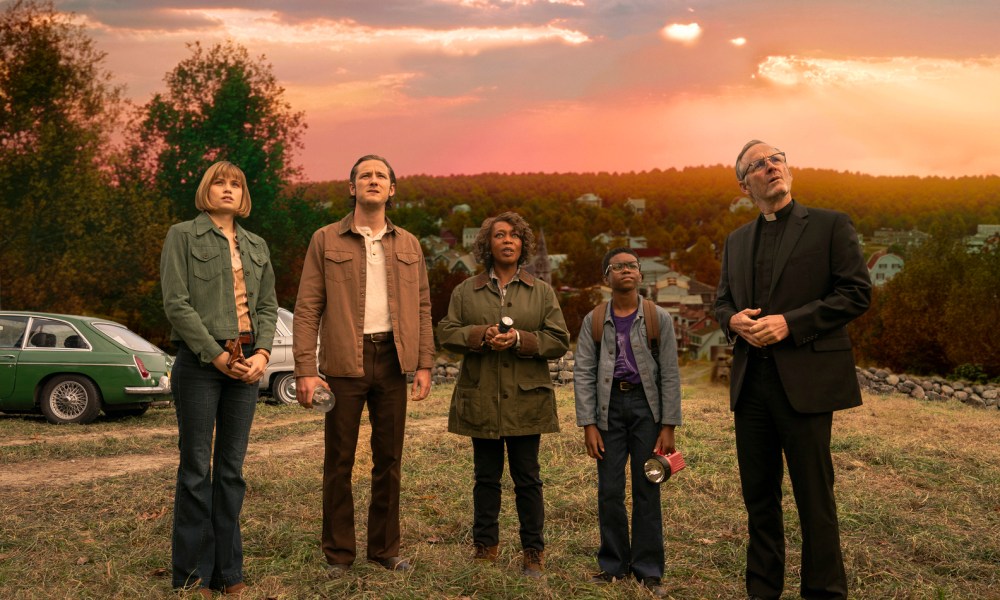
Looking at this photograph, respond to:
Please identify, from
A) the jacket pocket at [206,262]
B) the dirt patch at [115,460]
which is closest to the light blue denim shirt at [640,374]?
the jacket pocket at [206,262]

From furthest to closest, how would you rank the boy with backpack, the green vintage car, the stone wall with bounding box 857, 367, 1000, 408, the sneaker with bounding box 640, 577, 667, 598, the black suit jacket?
the stone wall with bounding box 857, 367, 1000, 408 < the green vintage car < the boy with backpack < the sneaker with bounding box 640, 577, 667, 598 < the black suit jacket

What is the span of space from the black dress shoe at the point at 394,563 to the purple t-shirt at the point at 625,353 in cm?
153

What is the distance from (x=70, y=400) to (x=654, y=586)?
9889mm

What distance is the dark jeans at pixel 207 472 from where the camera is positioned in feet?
13.9

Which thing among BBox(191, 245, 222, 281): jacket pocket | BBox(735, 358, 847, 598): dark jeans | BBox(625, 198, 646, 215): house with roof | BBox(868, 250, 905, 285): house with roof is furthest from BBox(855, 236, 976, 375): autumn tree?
BBox(625, 198, 646, 215): house with roof

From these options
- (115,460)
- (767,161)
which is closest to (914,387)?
(115,460)

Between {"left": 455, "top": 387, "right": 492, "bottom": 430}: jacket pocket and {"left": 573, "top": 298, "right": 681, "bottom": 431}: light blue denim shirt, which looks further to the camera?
{"left": 455, "top": 387, "right": 492, "bottom": 430}: jacket pocket

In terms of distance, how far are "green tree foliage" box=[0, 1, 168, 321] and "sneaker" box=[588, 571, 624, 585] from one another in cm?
2665

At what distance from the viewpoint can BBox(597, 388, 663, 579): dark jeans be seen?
15.2ft

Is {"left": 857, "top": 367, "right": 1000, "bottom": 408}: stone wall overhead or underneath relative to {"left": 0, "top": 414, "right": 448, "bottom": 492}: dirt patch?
underneath

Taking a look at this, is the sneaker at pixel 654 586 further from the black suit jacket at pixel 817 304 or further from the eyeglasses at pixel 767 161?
the eyeglasses at pixel 767 161

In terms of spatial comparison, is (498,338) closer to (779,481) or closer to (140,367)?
(779,481)

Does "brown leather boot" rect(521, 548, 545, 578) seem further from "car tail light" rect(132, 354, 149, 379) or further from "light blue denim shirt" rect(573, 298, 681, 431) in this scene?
"car tail light" rect(132, 354, 149, 379)

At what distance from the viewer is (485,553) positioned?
5023 mm
